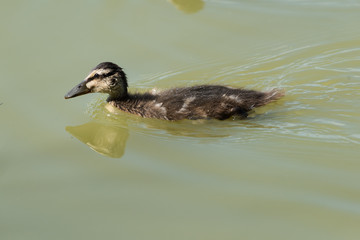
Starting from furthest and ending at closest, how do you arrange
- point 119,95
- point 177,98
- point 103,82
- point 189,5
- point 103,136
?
1. point 189,5
2. point 119,95
3. point 103,82
4. point 177,98
5. point 103,136

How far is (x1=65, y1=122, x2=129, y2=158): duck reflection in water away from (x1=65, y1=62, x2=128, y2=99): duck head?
0.31 m

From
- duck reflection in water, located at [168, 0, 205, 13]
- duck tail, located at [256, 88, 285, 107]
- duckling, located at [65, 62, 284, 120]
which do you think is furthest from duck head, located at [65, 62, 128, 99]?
duck reflection in water, located at [168, 0, 205, 13]

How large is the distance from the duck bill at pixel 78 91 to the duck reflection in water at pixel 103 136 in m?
0.27

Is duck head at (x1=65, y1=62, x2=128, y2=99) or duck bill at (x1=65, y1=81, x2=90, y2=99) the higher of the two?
duck head at (x1=65, y1=62, x2=128, y2=99)

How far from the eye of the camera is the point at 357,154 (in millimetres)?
3822

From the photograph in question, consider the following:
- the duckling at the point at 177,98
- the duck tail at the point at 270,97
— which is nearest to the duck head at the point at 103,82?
the duckling at the point at 177,98

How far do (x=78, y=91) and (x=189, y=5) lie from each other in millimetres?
2195

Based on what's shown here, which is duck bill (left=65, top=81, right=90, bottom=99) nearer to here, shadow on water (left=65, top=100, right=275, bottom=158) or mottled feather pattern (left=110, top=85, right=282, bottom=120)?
shadow on water (left=65, top=100, right=275, bottom=158)

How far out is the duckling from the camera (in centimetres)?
451

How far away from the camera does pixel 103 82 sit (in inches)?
188

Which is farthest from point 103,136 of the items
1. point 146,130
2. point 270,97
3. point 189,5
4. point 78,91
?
point 189,5

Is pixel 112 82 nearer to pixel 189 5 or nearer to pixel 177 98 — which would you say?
pixel 177 98

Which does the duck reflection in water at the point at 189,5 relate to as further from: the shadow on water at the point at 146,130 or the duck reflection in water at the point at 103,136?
the duck reflection in water at the point at 103,136

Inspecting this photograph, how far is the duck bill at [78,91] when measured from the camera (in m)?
4.64
